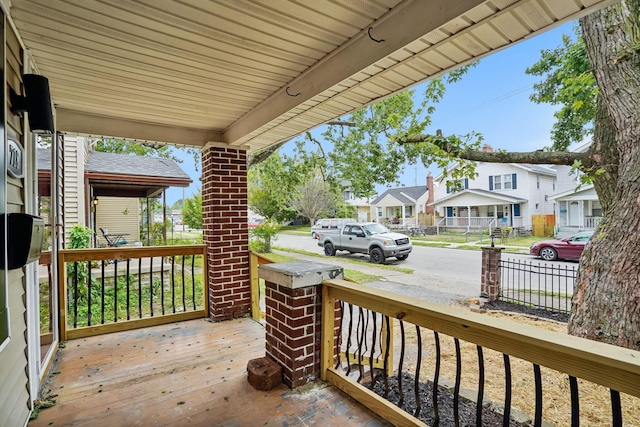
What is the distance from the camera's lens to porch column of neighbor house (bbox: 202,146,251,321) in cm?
371

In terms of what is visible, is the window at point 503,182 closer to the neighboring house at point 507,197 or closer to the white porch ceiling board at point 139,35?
the neighboring house at point 507,197

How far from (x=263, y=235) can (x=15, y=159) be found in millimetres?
10334

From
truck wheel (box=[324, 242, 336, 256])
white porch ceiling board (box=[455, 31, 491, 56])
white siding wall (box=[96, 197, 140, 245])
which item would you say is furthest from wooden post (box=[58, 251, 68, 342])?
truck wheel (box=[324, 242, 336, 256])

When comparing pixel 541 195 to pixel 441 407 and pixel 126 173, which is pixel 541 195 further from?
pixel 126 173

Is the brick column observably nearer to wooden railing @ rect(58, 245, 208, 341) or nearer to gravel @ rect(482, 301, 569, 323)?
gravel @ rect(482, 301, 569, 323)

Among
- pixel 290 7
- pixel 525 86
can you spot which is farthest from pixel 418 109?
pixel 290 7

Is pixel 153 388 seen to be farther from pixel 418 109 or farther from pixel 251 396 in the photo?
pixel 418 109

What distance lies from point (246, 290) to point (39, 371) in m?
2.02

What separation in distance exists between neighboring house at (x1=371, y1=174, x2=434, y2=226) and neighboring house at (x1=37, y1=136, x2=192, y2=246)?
19062 millimetres

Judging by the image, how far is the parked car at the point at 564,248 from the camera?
9500mm

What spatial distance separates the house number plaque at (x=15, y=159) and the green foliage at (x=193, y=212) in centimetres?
1120

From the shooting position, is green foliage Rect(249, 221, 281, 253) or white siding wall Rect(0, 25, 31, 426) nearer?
white siding wall Rect(0, 25, 31, 426)

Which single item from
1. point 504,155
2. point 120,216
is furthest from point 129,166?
point 504,155

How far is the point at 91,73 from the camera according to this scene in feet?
7.38
